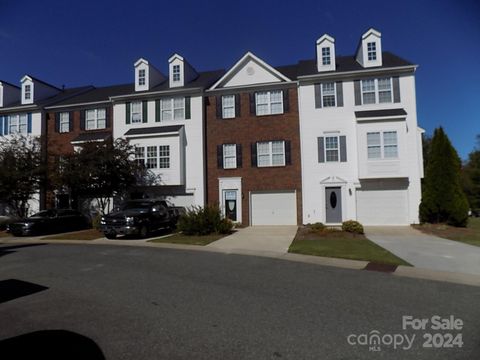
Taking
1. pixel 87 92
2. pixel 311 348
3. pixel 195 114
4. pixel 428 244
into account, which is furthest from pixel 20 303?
pixel 87 92

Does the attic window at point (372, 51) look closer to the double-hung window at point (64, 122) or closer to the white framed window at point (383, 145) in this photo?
the white framed window at point (383, 145)

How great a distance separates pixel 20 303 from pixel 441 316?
7.16 metres

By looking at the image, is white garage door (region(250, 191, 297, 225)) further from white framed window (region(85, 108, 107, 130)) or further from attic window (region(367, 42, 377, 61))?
white framed window (region(85, 108, 107, 130))

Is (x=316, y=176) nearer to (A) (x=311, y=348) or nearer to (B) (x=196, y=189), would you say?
(B) (x=196, y=189)

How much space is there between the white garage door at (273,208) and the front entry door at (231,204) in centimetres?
115

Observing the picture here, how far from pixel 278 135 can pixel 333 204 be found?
5646mm

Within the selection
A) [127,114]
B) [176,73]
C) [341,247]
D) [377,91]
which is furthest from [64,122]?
[341,247]

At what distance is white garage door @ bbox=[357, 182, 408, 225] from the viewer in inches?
784

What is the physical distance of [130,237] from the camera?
1706 cm

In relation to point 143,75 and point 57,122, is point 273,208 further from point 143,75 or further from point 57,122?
point 57,122

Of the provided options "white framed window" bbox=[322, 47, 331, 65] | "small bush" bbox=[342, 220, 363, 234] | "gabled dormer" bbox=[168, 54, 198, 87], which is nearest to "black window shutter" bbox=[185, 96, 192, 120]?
"gabled dormer" bbox=[168, 54, 198, 87]

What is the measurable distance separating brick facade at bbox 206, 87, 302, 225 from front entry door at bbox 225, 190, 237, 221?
574mm

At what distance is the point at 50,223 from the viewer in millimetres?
20031

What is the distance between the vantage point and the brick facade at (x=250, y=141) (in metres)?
21.5
